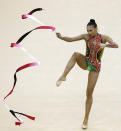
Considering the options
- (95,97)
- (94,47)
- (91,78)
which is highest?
(94,47)

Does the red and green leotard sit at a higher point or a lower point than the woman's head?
lower

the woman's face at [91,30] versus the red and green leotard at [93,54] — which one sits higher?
the woman's face at [91,30]

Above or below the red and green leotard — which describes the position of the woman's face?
above

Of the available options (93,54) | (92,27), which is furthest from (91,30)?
(93,54)

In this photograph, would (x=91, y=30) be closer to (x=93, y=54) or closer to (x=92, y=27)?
(x=92, y=27)

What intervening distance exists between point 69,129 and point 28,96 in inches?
66.7

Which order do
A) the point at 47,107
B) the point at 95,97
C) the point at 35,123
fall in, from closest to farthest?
the point at 35,123, the point at 47,107, the point at 95,97

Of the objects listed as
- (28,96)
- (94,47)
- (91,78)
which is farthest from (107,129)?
(28,96)

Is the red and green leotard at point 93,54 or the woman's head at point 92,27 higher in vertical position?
the woman's head at point 92,27

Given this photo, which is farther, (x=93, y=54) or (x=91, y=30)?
(x=93, y=54)

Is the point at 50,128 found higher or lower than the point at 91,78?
lower

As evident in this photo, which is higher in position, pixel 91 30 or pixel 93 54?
pixel 91 30

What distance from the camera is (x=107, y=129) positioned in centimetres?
425

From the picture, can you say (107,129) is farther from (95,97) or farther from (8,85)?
(8,85)
